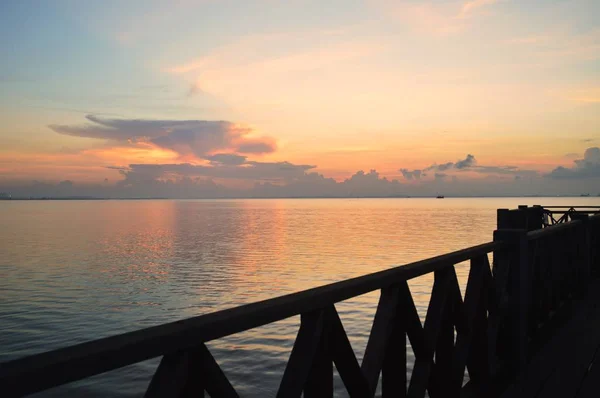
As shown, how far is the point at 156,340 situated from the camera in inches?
68.7

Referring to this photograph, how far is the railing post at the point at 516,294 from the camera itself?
5516mm

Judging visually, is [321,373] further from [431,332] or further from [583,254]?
[583,254]

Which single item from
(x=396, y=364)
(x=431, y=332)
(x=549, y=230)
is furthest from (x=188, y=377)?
(x=549, y=230)

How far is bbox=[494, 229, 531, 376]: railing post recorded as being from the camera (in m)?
5.52

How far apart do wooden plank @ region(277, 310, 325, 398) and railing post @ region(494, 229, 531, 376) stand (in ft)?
11.8

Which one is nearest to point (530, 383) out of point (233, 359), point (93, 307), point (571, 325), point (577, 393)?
point (577, 393)

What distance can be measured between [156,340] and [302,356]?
2.94 feet

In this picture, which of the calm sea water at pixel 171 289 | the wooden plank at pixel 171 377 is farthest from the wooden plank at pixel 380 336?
the calm sea water at pixel 171 289

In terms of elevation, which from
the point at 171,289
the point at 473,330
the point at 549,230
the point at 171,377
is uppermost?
the point at 549,230

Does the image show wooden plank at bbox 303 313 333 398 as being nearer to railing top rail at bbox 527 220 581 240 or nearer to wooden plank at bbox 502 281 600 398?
wooden plank at bbox 502 281 600 398

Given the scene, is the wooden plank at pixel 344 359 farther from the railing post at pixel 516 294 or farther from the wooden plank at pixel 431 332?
the railing post at pixel 516 294

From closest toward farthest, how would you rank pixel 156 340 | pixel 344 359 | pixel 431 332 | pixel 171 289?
pixel 156 340
pixel 344 359
pixel 431 332
pixel 171 289

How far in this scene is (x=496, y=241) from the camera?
5.37 m

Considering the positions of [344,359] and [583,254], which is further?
[583,254]
